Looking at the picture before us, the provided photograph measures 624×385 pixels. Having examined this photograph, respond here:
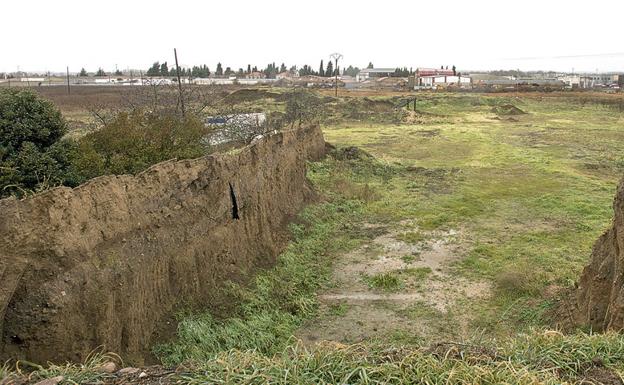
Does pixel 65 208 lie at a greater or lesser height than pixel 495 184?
greater

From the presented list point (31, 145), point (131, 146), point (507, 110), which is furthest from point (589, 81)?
point (31, 145)

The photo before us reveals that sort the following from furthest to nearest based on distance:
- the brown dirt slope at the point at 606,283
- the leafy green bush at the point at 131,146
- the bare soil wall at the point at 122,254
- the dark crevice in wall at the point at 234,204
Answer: the dark crevice in wall at the point at 234,204 < the leafy green bush at the point at 131,146 < the brown dirt slope at the point at 606,283 < the bare soil wall at the point at 122,254

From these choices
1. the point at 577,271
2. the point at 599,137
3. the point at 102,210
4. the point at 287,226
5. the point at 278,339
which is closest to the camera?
the point at 102,210

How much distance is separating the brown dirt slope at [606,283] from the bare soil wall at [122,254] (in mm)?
6952

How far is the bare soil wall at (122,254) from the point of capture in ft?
24.2

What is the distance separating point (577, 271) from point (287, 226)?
796 cm

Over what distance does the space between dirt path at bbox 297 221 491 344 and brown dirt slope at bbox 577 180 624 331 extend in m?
2.39

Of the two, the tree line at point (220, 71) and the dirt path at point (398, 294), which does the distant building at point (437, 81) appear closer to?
the tree line at point (220, 71)

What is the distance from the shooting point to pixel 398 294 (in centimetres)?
1234

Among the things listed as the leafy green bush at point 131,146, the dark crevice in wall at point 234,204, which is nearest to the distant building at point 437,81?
the leafy green bush at point 131,146

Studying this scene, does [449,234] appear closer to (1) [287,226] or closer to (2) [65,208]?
(1) [287,226]

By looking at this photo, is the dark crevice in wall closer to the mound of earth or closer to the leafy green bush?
the leafy green bush

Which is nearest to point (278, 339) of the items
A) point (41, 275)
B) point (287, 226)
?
point (41, 275)

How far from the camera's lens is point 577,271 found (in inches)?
520
